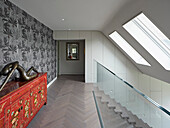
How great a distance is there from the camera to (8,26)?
8.94 feet

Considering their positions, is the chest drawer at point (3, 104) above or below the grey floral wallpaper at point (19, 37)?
below

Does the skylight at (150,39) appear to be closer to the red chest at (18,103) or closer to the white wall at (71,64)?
the red chest at (18,103)

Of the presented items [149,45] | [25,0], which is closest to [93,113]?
[149,45]

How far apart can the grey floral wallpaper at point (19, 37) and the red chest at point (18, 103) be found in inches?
27.1

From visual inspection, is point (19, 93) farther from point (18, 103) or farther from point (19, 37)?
point (19, 37)

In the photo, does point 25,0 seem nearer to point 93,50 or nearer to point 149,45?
point 149,45

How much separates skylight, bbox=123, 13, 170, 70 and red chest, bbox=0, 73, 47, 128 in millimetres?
3163

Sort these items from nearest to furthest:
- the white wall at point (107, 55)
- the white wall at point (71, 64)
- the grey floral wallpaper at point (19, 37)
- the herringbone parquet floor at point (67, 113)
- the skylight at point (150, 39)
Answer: the grey floral wallpaper at point (19, 37) < the herringbone parquet floor at point (67, 113) < the skylight at point (150, 39) < the white wall at point (107, 55) < the white wall at point (71, 64)

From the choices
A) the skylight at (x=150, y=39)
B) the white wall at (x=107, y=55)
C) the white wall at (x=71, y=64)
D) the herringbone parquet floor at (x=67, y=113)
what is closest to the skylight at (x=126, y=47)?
the white wall at (x=107, y=55)

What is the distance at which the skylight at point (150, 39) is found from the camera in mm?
3636

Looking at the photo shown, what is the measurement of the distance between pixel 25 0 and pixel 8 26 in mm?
668

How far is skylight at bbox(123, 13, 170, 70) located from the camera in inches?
143

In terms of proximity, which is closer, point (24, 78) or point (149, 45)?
point (24, 78)

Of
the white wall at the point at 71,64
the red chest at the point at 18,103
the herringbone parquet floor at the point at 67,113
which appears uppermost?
the white wall at the point at 71,64
